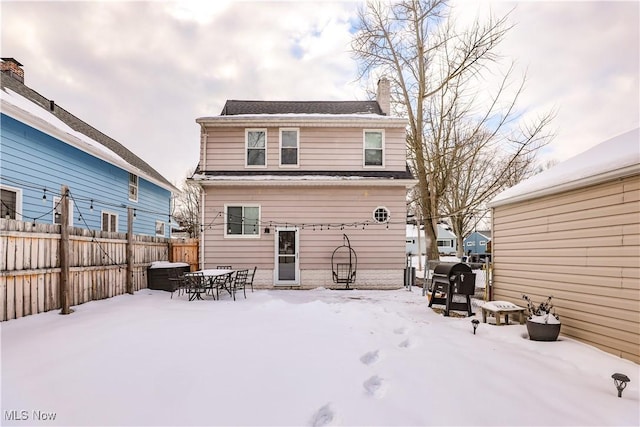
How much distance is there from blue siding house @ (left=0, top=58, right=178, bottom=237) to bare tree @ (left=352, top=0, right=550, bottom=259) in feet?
35.4

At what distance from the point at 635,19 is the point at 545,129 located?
7.16 meters

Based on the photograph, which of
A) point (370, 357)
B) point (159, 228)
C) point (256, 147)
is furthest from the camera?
point (159, 228)

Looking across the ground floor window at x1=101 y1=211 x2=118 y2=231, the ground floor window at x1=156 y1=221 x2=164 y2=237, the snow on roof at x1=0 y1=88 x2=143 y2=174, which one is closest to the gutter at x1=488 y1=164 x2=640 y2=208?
the snow on roof at x1=0 y1=88 x2=143 y2=174

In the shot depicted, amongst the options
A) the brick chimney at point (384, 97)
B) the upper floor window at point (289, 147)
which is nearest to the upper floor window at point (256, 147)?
the upper floor window at point (289, 147)

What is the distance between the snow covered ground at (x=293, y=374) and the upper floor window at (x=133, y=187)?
291 inches

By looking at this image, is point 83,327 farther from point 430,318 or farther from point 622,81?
point 622,81

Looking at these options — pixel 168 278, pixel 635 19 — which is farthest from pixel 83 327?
pixel 635 19

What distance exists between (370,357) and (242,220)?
293 inches

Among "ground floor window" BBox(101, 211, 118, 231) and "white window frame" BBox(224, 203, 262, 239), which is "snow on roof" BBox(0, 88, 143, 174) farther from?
"white window frame" BBox(224, 203, 262, 239)

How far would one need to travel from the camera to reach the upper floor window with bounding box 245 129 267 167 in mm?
11062

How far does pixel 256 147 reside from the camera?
1111cm

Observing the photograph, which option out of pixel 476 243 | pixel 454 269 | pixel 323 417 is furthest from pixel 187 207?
pixel 476 243

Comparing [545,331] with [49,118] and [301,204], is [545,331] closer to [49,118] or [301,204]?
[301,204]

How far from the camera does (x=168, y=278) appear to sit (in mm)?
9055
